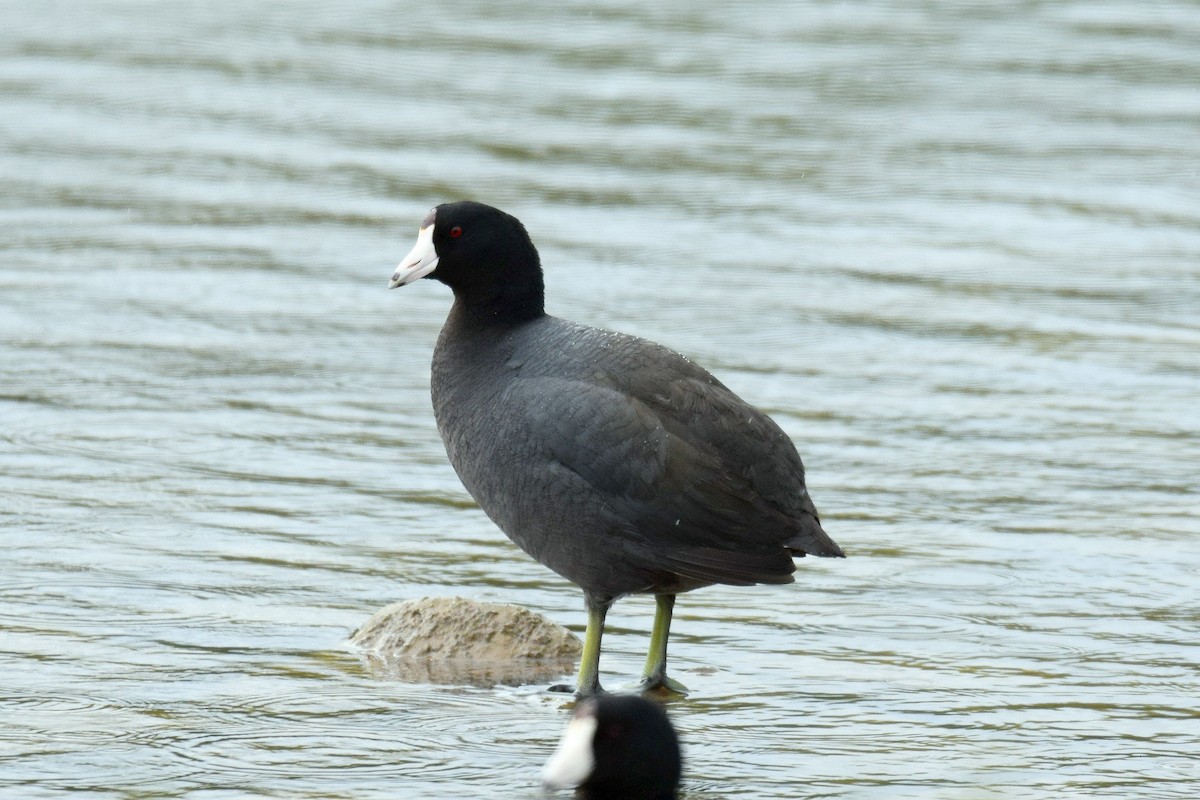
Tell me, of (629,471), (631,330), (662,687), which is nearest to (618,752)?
(629,471)

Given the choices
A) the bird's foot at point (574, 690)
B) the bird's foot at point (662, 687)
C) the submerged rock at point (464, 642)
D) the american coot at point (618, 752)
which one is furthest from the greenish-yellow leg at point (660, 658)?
the american coot at point (618, 752)

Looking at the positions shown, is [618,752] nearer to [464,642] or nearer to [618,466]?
[618,466]

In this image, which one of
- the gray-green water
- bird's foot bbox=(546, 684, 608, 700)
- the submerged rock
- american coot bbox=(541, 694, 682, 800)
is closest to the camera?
american coot bbox=(541, 694, 682, 800)

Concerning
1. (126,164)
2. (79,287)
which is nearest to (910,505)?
(79,287)

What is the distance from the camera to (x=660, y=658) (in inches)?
213

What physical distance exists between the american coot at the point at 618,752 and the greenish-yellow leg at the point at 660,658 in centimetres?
118

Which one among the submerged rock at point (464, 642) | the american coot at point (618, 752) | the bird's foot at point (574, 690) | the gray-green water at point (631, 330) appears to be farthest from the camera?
the submerged rock at point (464, 642)

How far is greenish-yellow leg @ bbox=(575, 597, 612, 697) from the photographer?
5309 millimetres

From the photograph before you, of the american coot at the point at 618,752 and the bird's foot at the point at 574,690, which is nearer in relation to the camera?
the american coot at the point at 618,752

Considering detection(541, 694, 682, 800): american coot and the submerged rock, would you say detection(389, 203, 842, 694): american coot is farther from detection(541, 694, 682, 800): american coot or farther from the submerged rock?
detection(541, 694, 682, 800): american coot

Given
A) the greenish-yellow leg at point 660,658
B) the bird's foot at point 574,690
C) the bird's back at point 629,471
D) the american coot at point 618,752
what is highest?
the bird's back at point 629,471

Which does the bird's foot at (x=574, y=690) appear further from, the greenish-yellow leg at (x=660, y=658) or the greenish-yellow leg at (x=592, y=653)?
the greenish-yellow leg at (x=660, y=658)

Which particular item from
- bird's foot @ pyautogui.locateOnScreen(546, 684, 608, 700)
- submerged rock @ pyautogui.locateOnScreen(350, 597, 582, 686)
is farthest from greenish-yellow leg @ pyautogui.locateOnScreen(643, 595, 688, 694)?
submerged rock @ pyautogui.locateOnScreen(350, 597, 582, 686)

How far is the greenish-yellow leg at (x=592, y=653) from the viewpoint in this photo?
17.4 ft
